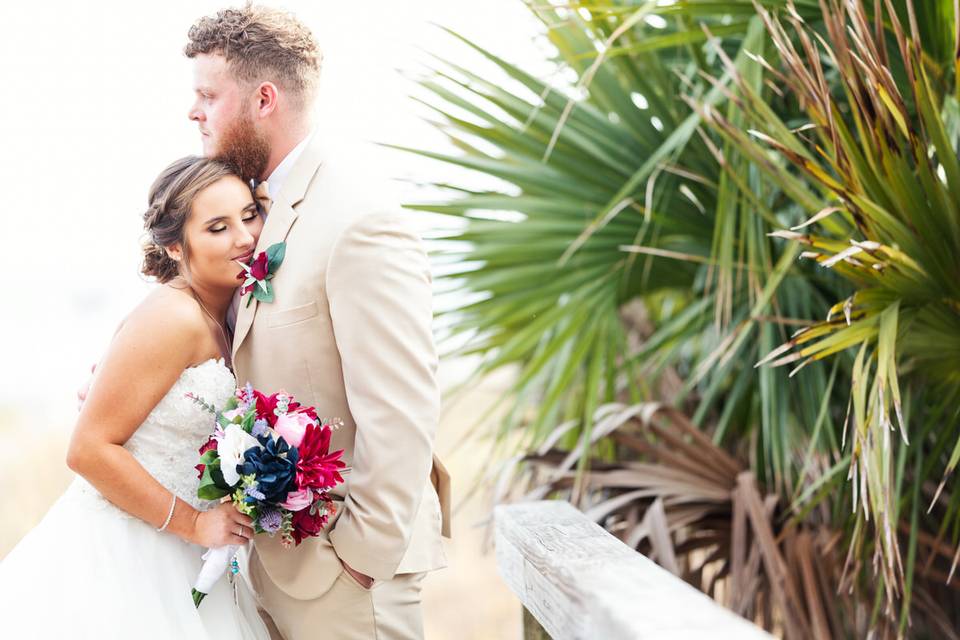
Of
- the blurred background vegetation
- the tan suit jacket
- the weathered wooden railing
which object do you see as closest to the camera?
the weathered wooden railing

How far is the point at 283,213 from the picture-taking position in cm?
161

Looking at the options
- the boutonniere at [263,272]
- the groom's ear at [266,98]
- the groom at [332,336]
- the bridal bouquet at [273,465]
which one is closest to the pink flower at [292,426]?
the bridal bouquet at [273,465]

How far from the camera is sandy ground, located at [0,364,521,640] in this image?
6.68 meters

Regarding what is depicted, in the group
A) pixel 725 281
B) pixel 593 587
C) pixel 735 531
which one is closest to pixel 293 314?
pixel 593 587

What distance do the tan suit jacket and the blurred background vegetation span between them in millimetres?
597

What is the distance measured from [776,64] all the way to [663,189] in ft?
1.44

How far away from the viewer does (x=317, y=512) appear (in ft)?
4.71

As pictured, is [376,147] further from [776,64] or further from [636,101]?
[776,64]

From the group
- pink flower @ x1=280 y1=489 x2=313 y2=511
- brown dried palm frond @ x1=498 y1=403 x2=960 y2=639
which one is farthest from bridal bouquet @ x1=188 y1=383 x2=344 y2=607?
brown dried palm frond @ x1=498 y1=403 x2=960 y2=639

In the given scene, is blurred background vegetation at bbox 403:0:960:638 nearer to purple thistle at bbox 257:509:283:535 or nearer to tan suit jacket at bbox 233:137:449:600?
tan suit jacket at bbox 233:137:449:600

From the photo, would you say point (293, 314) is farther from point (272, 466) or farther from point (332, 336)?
point (272, 466)

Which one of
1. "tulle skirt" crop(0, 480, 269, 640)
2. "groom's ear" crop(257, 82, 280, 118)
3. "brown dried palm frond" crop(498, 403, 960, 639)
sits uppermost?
"groom's ear" crop(257, 82, 280, 118)

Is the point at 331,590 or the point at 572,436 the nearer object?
the point at 331,590

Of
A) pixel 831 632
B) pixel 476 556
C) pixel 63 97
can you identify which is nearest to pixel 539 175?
pixel 831 632
